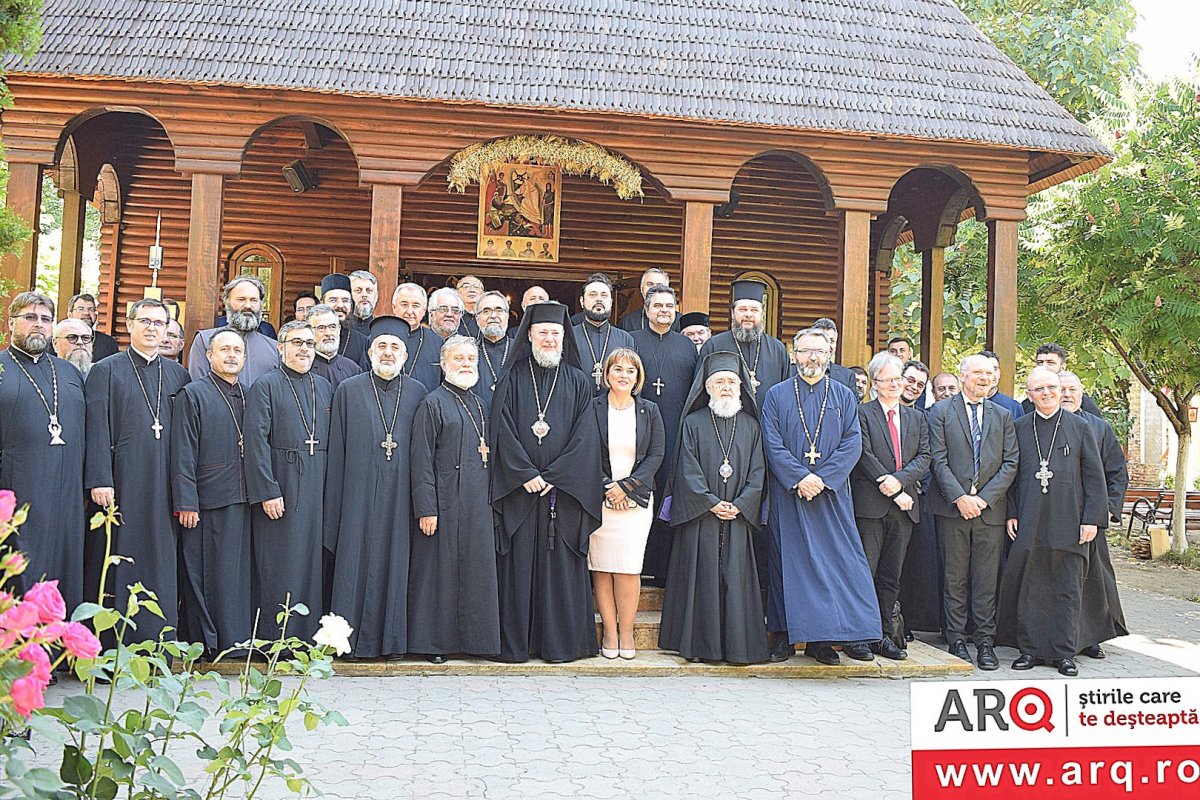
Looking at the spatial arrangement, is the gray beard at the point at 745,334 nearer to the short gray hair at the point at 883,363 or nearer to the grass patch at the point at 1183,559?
the short gray hair at the point at 883,363

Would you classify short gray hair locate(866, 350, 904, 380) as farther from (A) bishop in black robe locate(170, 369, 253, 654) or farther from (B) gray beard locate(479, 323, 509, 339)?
(A) bishop in black robe locate(170, 369, 253, 654)

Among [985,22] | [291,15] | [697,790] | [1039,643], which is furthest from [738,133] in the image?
[985,22]

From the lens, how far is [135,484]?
6.21 m

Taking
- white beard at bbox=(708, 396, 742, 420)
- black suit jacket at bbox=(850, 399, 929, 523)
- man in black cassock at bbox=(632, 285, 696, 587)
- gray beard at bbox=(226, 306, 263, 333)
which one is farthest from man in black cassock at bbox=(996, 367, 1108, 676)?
gray beard at bbox=(226, 306, 263, 333)

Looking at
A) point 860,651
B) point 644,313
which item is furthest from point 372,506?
point 860,651

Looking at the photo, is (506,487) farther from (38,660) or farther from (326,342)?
(38,660)

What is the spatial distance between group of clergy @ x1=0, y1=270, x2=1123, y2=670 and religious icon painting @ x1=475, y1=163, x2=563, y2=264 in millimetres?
4116

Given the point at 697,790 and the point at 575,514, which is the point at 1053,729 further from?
the point at 575,514

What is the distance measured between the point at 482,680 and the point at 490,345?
237cm

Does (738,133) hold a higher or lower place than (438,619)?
higher

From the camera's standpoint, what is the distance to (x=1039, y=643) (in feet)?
23.6

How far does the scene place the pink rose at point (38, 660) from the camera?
224 centimetres

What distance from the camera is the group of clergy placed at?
623cm

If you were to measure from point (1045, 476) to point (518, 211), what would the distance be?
6.56 m
